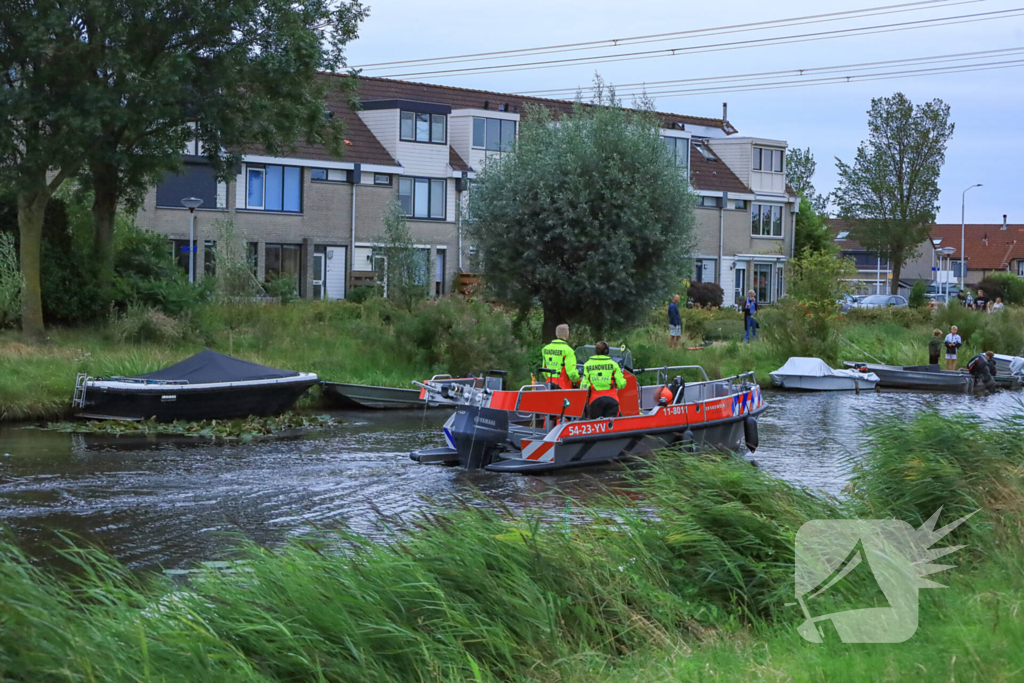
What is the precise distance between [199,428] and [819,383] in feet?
57.0

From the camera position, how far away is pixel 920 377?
31.4m

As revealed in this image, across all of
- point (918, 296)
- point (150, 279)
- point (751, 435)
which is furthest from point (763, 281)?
point (751, 435)

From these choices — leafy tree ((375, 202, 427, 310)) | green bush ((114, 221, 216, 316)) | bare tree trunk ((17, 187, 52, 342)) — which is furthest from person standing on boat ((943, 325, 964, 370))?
bare tree trunk ((17, 187, 52, 342))

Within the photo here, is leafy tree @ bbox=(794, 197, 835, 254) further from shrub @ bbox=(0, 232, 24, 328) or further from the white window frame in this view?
shrub @ bbox=(0, 232, 24, 328)

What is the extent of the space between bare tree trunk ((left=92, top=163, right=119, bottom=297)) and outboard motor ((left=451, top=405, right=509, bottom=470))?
1196 cm

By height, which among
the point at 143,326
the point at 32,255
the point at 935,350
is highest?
the point at 32,255

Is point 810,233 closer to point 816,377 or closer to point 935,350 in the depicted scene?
point 935,350

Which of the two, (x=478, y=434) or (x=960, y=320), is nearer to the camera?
(x=478, y=434)

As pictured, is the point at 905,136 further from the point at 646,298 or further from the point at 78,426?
the point at 78,426

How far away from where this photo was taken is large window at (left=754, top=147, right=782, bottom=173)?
→ 58562 mm

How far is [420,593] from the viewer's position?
23.1ft

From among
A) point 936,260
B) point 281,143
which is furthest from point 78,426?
point 936,260

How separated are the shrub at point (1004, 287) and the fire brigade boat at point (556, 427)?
154 ft

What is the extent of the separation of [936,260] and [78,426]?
7737 centimetres
